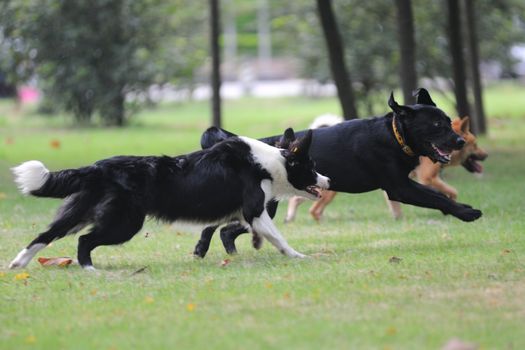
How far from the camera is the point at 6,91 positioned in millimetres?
47656

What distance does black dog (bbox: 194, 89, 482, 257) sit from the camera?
9.21 meters

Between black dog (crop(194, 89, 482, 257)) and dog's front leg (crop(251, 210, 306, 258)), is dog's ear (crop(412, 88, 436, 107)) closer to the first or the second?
black dog (crop(194, 89, 482, 257))

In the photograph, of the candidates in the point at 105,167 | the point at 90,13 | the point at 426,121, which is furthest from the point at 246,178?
the point at 90,13

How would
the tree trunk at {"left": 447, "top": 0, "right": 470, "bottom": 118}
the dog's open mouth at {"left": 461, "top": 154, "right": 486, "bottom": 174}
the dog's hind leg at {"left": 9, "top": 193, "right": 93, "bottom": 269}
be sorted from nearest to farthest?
1. the dog's hind leg at {"left": 9, "top": 193, "right": 93, "bottom": 269}
2. the dog's open mouth at {"left": 461, "top": 154, "right": 486, "bottom": 174}
3. the tree trunk at {"left": 447, "top": 0, "right": 470, "bottom": 118}

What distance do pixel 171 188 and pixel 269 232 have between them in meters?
0.93

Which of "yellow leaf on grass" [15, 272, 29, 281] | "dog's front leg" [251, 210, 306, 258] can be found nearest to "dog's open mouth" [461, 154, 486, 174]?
"dog's front leg" [251, 210, 306, 258]

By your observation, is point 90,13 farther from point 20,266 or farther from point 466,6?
point 20,266

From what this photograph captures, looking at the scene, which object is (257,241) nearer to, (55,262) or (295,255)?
(295,255)

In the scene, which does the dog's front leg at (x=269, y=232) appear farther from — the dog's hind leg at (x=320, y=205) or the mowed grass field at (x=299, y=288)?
the dog's hind leg at (x=320, y=205)

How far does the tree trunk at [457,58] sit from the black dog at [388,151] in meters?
10.9

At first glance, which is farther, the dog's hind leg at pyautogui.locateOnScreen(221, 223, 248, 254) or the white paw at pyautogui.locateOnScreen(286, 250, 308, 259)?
the dog's hind leg at pyautogui.locateOnScreen(221, 223, 248, 254)

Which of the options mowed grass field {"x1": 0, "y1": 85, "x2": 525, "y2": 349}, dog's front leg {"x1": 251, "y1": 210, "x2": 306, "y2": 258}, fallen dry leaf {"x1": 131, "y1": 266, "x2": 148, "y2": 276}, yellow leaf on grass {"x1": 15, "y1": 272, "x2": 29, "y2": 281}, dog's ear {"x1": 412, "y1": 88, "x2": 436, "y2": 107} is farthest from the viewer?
dog's ear {"x1": 412, "y1": 88, "x2": 436, "y2": 107}

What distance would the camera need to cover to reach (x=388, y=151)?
9445 millimetres

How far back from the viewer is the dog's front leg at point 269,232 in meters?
8.70
